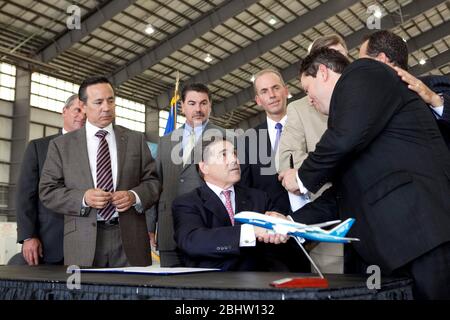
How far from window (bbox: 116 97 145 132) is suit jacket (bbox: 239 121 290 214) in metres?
17.6

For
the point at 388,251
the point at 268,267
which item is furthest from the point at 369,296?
the point at 268,267

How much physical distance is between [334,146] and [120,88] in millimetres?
20168

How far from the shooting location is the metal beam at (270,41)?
1777 centimetres

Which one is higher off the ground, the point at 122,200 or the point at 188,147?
the point at 188,147

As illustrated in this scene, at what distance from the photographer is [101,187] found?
345cm

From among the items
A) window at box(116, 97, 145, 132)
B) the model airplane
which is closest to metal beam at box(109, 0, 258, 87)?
window at box(116, 97, 145, 132)

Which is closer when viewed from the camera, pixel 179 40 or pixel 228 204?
pixel 228 204

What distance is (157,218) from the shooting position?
4.68 meters

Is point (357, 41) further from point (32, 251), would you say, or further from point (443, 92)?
point (32, 251)

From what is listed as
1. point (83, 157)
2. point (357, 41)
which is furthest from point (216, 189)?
point (357, 41)

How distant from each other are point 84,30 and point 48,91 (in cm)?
335

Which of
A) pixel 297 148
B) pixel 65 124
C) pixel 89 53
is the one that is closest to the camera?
pixel 297 148

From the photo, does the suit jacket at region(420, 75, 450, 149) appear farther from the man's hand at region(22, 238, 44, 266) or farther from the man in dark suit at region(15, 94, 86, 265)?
the man's hand at region(22, 238, 44, 266)

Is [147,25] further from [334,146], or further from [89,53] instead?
[334,146]
